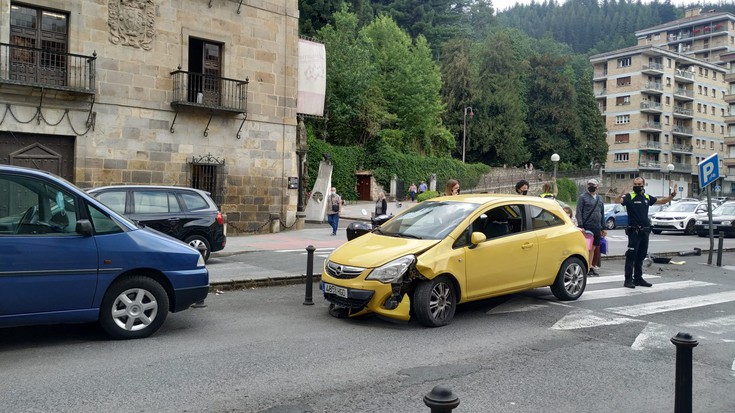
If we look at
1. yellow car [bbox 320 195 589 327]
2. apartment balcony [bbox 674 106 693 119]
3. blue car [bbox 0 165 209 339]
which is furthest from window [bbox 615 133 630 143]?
blue car [bbox 0 165 209 339]

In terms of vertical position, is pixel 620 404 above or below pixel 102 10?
below

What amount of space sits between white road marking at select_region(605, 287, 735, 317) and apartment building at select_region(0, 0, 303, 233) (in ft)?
48.9

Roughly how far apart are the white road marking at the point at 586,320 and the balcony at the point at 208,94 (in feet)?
48.3

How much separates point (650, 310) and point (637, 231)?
2.20 m

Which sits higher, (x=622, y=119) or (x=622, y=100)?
(x=622, y=100)

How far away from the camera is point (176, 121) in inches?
762

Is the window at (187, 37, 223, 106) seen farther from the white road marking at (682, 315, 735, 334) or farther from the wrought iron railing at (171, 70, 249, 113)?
the white road marking at (682, 315, 735, 334)

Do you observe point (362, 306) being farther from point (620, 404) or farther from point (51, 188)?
point (51, 188)

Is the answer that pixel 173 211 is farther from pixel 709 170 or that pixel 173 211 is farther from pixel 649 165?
pixel 649 165

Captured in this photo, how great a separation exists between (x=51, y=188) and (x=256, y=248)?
1016cm

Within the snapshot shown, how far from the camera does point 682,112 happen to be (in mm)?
84688

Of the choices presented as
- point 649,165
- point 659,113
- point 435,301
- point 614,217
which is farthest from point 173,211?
point 659,113

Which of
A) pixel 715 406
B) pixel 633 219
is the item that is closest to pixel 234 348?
pixel 715 406

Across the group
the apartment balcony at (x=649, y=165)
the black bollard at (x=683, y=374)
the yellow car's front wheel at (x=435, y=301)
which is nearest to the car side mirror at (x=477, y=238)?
the yellow car's front wheel at (x=435, y=301)
